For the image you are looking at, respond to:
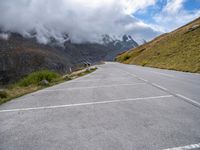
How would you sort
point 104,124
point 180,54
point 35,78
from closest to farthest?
point 104,124 < point 35,78 < point 180,54

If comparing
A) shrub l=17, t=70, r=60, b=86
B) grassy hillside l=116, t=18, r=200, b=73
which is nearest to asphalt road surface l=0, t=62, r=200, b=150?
shrub l=17, t=70, r=60, b=86

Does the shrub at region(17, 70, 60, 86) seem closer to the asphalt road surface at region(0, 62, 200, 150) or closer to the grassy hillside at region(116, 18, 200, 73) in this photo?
the asphalt road surface at region(0, 62, 200, 150)

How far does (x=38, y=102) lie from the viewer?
7465 mm

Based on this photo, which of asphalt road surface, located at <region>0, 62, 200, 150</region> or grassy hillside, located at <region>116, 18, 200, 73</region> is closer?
asphalt road surface, located at <region>0, 62, 200, 150</region>

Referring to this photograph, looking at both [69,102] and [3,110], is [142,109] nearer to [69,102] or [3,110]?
[69,102]

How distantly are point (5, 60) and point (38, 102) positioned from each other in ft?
646

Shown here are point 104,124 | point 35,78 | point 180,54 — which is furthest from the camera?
point 180,54

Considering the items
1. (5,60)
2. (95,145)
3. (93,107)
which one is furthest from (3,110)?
(5,60)

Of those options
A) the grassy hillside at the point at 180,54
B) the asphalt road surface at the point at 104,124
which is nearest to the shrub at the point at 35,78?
the asphalt road surface at the point at 104,124

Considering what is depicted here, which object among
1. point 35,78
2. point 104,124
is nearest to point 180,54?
point 35,78

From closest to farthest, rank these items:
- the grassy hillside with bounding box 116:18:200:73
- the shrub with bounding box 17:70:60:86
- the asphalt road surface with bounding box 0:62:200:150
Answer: the asphalt road surface with bounding box 0:62:200:150
the shrub with bounding box 17:70:60:86
the grassy hillside with bounding box 116:18:200:73

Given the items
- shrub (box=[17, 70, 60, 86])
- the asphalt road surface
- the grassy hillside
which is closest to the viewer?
the asphalt road surface

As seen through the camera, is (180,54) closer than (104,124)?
No

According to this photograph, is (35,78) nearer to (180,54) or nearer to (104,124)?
(104,124)
